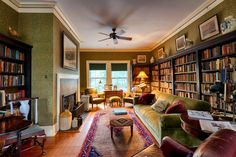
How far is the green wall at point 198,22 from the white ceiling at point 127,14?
0.98 feet

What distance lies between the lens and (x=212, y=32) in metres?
3.18

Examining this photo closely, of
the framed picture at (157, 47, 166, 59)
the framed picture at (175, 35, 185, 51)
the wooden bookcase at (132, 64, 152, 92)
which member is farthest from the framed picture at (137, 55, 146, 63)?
the framed picture at (175, 35, 185, 51)

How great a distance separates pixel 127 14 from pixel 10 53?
2.76 meters

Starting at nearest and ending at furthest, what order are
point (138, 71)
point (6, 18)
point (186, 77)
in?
point (6, 18)
point (186, 77)
point (138, 71)

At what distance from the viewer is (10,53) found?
283cm

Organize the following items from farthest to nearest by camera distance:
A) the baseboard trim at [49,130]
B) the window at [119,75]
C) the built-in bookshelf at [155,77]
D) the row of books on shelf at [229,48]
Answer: the window at [119,75], the built-in bookshelf at [155,77], the baseboard trim at [49,130], the row of books on shelf at [229,48]

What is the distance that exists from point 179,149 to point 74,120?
2959mm

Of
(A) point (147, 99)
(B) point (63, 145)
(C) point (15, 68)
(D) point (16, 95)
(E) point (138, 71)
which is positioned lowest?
(B) point (63, 145)

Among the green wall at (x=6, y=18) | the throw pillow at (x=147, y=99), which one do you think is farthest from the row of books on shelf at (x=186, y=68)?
the green wall at (x=6, y=18)

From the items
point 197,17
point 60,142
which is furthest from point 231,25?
point 60,142

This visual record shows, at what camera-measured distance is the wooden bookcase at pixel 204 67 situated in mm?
2609

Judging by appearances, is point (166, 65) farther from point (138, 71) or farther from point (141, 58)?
point (141, 58)

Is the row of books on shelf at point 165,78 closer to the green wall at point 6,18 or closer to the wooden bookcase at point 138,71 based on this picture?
the wooden bookcase at point 138,71

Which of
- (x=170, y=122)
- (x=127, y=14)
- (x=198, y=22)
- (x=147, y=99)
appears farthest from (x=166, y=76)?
(x=170, y=122)
